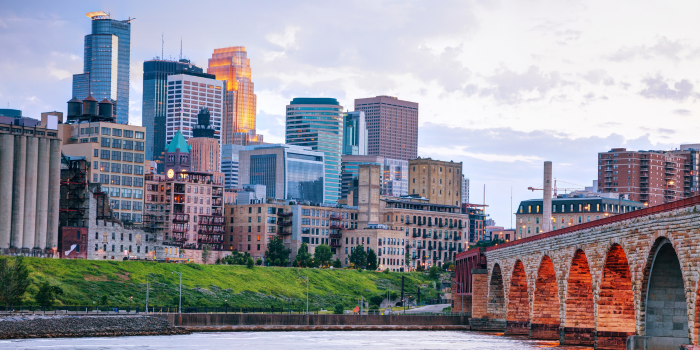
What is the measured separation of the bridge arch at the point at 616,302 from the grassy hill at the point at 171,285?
88.1 meters

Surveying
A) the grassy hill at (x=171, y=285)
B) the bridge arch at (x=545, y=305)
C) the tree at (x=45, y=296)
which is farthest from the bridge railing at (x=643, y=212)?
the grassy hill at (x=171, y=285)

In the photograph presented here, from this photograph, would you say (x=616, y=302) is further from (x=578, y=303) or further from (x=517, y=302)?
(x=517, y=302)

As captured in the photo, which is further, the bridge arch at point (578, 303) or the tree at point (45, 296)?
the tree at point (45, 296)

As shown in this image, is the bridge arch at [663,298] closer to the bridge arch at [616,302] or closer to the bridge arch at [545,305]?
the bridge arch at [616,302]

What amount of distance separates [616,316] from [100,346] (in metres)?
51.2

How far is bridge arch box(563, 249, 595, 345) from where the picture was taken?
9719 centimetres

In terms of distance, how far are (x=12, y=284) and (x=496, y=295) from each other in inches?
2728

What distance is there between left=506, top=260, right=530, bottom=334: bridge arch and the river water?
2.48 metres

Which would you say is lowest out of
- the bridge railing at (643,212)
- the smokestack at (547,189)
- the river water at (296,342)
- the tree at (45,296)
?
the river water at (296,342)

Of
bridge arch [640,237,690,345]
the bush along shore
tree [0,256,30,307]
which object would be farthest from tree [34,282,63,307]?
bridge arch [640,237,690,345]

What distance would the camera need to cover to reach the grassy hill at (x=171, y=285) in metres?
156

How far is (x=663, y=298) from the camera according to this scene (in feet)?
242

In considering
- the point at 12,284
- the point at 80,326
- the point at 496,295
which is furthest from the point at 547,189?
the point at 12,284

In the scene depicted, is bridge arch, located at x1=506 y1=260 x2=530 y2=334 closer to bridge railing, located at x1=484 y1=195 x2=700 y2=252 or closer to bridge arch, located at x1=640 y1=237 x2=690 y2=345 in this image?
bridge railing, located at x1=484 y1=195 x2=700 y2=252
